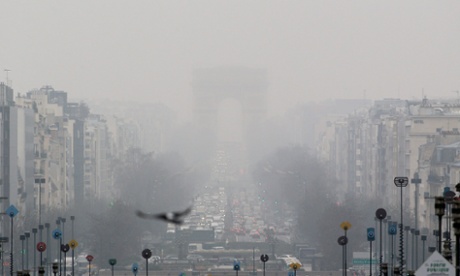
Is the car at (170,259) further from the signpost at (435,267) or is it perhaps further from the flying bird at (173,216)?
the flying bird at (173,216)

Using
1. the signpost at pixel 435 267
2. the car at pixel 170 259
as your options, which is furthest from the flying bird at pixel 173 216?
the car at pixel 170 259

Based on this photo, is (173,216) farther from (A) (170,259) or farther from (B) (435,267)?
(A) (170,259)

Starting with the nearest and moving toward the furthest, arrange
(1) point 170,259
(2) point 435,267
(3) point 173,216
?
(3) point 173,216 → (2) point 435,267 → (1) point 170,259

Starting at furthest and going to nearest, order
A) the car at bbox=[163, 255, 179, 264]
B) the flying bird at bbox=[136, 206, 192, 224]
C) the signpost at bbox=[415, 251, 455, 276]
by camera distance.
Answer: the car at bbox=[163, 255, 179, 264] → the signpost at bbox=[415, 251, 455, 276] → the flying bird at bbox=[136, 206, 192, 224]

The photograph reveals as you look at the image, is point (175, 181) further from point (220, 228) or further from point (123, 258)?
point (123, 258)

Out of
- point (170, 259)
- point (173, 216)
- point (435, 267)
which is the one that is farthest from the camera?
point (170, 259)

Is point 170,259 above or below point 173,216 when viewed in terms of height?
below

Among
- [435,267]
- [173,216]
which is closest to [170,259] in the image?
[435,267]

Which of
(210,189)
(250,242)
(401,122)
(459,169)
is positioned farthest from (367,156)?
(459,169)

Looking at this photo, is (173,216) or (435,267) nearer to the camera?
(173,216)

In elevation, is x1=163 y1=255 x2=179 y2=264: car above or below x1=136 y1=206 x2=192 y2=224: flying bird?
below

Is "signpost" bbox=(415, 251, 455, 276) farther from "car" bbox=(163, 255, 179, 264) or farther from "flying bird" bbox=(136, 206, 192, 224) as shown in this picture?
"car" bbox=(163, 255, 179, 264)

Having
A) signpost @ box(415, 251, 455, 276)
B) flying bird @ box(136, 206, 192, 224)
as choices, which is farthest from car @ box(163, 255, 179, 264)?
flying bird @ box(136, 206, 192, 224)

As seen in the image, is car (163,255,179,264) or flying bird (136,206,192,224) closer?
flying bird (136,206,192,224)
